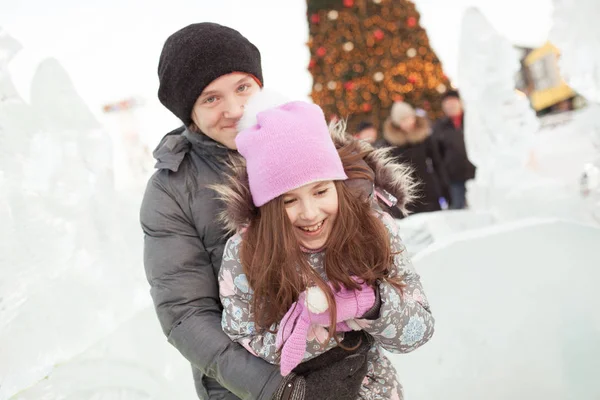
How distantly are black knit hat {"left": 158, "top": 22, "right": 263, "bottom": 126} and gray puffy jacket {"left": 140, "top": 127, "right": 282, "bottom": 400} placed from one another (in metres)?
0.13

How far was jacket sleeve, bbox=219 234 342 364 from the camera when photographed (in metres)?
1.39

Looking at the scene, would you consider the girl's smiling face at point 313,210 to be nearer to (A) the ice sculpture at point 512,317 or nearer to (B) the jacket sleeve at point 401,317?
(B) the jacket sleeve at point 401,317

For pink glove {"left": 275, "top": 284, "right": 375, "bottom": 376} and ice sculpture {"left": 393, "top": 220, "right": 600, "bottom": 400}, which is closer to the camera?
pink glove {"left": 275, "top": 284, "right": 375, "bottom": 376}

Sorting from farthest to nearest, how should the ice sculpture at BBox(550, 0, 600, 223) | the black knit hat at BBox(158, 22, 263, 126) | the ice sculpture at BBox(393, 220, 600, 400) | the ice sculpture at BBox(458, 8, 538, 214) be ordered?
the ice sculpture at BBox(458, 8, 538, 214), the ice sculpture at BBox(550, 0, 600, 223), the ice sculpture at BBox(393, 220, 600, 400), the black knit hat at BBox(158, 22, 263, 126)

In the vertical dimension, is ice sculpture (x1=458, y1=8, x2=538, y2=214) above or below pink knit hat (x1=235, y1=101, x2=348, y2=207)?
below

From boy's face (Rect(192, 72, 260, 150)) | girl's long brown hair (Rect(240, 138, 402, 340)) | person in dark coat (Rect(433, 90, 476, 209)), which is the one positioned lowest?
person in dark coat (Rect(433, 90, 476, 209))

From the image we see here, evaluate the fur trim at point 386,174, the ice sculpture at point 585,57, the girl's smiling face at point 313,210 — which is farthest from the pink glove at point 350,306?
the ice sculpture at point 585,57

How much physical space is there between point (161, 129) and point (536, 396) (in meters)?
3.23

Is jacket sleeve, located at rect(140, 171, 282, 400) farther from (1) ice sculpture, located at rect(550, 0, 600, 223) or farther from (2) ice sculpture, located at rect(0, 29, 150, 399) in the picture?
(1) ice sculpture, located at rect(550, 0, 600, 223)

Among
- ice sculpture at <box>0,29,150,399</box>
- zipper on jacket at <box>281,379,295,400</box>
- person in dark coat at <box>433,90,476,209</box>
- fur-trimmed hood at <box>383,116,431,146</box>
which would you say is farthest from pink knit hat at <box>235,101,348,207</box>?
person in dark coat at <box>433,90,476,209</box>

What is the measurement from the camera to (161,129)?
4.34 m

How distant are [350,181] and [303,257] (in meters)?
0.27

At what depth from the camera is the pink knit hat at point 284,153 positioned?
138cm

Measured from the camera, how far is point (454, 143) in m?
5.73
